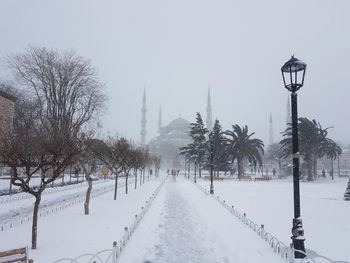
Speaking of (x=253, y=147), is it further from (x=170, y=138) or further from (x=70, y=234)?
(x=170, y=138)

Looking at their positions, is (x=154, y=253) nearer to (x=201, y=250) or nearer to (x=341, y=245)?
(x=201, y=250)

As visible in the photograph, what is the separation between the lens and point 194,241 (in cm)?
1148

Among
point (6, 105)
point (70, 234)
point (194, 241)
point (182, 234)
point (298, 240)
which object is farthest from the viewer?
point (6, 105)

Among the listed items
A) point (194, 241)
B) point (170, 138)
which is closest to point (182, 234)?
point (194, 241)

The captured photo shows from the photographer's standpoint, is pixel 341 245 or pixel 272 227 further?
pixel 272 227

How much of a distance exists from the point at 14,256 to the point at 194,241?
225 inches

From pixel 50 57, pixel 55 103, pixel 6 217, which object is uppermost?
pixel 50 57

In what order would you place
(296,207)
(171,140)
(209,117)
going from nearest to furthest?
(296,207) < (209,117) < (171,140)

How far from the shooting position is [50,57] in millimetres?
32781

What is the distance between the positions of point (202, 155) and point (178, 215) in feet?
162

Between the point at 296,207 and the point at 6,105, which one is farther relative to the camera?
the point at 6,105

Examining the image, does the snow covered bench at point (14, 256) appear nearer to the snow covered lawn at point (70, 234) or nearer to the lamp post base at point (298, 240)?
the snow covered lawn at point (70, 234)

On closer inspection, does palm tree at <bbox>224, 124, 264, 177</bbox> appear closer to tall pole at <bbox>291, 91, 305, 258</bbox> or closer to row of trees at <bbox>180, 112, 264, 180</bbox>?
row of trees at <bbox>180, 112, 264, 180</bbox>

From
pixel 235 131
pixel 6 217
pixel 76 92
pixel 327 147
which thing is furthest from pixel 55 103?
pixel 327 147
